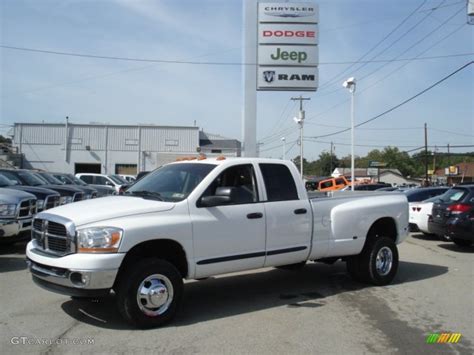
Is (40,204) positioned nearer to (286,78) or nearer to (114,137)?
(286,78)

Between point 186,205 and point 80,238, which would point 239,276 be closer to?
point 186,205

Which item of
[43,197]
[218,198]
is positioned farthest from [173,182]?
[43,197]

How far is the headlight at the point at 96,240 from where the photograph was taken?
5090 millimetres

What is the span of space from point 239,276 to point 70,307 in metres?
3.08

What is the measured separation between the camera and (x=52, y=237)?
214 inches

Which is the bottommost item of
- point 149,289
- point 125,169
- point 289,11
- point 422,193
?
point 149,289

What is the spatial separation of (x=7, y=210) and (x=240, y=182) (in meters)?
5.08

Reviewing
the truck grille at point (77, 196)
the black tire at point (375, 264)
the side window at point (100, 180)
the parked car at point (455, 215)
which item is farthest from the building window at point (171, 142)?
the black tire at point (375, 264)

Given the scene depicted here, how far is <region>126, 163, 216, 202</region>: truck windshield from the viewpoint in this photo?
6008mm

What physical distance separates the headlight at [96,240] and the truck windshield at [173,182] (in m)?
0.95

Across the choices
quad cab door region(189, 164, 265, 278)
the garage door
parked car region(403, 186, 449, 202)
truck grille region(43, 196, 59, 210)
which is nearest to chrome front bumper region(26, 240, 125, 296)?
quad cab door region(189, 164, 265, 278)

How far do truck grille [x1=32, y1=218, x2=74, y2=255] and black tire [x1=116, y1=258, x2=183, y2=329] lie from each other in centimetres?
70

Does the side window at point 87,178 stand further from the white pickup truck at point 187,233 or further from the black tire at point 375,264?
the black tire at point 375,264

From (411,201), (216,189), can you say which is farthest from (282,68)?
(216,189)
